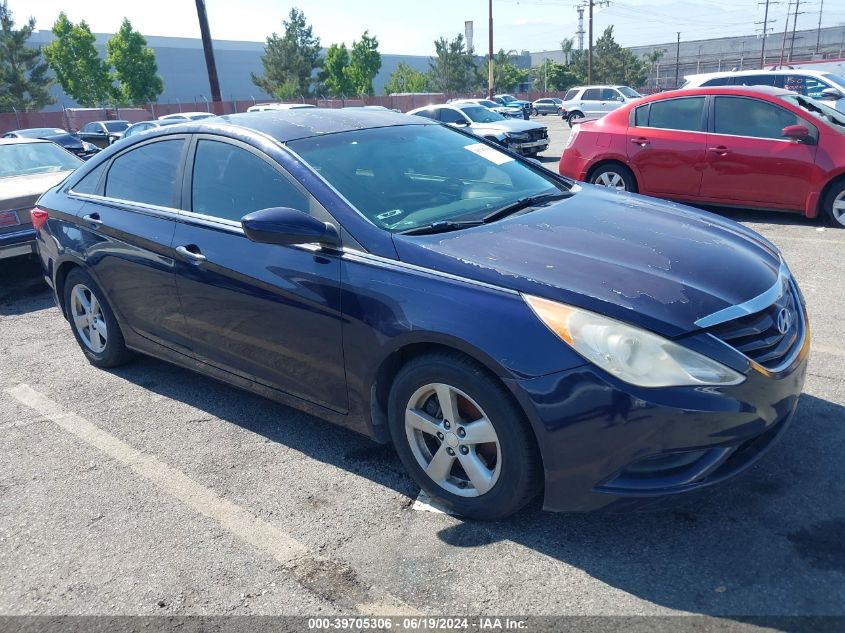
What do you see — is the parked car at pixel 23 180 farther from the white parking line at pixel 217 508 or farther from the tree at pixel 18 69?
the tree at pixel 18 69

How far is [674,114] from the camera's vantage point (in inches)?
332

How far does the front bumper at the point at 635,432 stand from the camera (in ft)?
7.85

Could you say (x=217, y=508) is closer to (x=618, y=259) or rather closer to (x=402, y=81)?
(x=618, y=259)

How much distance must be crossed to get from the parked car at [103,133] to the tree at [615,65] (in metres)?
60.0

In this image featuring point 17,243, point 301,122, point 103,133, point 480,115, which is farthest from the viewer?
point 103,133

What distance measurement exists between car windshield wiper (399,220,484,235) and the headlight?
850mm

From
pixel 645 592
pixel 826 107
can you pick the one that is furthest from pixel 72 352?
pixel 826 107

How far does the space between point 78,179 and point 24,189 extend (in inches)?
123

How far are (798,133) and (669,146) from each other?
4.51 feet

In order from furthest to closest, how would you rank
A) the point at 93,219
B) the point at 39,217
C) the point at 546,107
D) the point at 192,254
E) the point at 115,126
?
the point at 546,107 → the point at 115,126 → the point at 39,217 → the point at 93,219 → the point at 192,254

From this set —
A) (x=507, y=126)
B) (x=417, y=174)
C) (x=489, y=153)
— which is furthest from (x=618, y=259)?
(x=507, y=126)

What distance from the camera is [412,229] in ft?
10.2

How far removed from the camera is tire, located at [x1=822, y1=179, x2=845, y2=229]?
24.4 feet

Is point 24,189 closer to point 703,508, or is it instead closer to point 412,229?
point 412,229
